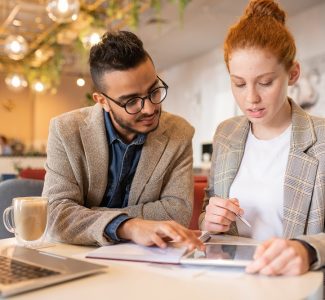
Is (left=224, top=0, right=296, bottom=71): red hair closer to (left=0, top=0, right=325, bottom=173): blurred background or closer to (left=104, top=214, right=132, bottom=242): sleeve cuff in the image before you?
(left=104, top=214, right=132, bottom=242): sleeve cuff

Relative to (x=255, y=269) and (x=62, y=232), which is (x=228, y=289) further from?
(x=62, y=232)

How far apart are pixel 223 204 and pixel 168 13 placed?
5.33m

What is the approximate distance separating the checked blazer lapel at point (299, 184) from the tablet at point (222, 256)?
0.35 metres

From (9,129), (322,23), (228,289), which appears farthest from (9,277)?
(9,129)

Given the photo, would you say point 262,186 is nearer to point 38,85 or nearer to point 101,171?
point 101,171

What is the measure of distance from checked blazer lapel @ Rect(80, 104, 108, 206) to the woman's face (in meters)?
0.44

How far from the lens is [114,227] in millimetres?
1210

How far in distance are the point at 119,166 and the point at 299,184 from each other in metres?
0.56

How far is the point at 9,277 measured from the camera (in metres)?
0.83

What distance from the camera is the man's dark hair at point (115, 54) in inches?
59.2

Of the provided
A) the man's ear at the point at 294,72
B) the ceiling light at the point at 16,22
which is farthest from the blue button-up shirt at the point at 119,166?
the ceiling light at the point at 16,22

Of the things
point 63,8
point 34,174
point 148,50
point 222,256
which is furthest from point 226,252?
point 148,50

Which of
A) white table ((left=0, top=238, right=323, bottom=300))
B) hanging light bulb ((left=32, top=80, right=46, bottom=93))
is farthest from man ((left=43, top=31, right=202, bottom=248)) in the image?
hanging light bulb ((left=32, top=80, right=46, bottom=93))

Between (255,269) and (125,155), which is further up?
(125,155)
